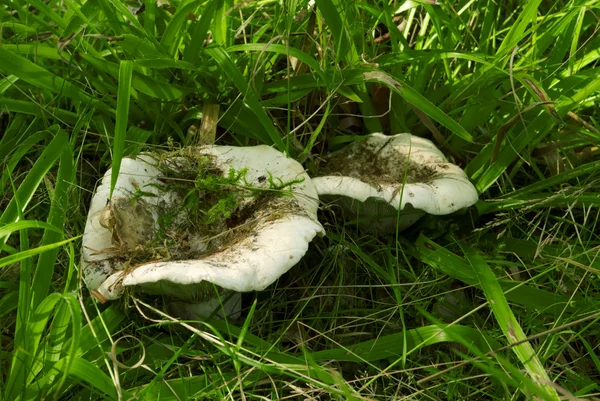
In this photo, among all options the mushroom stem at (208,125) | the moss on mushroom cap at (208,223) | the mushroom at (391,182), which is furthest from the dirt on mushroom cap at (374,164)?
the mushroom stem at (208,125)

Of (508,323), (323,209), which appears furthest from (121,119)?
(508,323)

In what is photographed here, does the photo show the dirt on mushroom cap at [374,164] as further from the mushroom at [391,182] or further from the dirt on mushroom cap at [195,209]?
the dirt on mushroom cap at [195,209]

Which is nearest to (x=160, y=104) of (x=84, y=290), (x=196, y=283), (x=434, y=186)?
(x=84, y=290)

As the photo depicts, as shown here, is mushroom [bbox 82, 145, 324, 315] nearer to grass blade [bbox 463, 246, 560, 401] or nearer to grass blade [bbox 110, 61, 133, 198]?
grass blade [bbox 110, 61, 133, 198]

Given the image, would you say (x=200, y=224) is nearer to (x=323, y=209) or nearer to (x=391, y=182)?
(x=323, y=209)

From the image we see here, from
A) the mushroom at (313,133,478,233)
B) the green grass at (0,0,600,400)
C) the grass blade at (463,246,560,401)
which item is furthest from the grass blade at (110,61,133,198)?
the grass blade at (463,246,560,401)

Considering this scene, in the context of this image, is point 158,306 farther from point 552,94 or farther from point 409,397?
point 552,94
